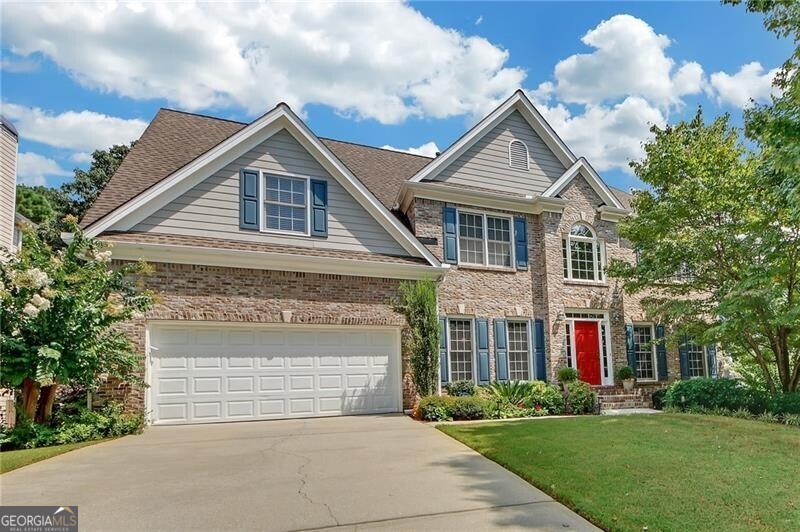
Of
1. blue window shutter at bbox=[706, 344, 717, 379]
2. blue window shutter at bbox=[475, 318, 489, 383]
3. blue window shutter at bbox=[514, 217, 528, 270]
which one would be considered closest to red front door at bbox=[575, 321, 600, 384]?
blue window shutter at bbox=[514, 217, 528, 270]

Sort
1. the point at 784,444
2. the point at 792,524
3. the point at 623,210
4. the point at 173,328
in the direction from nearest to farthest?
the point at 792,524, the point at 784,444, the point at 173,328, the point at 623,210

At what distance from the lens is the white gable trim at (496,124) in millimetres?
15484

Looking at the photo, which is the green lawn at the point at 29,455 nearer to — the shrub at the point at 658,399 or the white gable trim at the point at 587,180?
the white gable trim at the point at 587,180

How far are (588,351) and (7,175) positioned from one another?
17.0 metres

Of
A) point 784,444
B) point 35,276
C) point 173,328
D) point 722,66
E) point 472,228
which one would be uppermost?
point 722,66

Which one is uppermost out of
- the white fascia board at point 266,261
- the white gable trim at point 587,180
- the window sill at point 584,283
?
the white gable trim at point 587,180

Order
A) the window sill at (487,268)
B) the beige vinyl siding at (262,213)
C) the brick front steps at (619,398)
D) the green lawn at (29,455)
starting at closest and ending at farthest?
the green lawn at (29,455)
the beige vinyl siding at (262,213)
the window sill at (487,268)
the brick front steps at (619,398)

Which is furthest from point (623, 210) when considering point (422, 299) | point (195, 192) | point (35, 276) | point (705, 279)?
point (35, 276)

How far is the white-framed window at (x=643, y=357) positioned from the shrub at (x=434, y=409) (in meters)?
8.64

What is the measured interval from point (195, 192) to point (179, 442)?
5610 mm

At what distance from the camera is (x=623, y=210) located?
57.3ft

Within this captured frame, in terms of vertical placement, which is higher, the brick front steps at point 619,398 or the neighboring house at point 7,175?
the neighboring house at point 7,175

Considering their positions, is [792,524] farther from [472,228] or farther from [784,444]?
[472,228]

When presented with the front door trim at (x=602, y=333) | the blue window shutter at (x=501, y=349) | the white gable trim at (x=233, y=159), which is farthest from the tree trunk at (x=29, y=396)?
the front door trim at (x=602, y=333)
